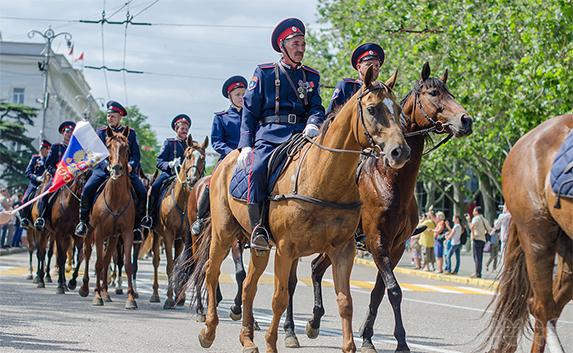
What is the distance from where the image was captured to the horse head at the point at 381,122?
26.9 feet

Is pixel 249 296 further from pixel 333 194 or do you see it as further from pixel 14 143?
pixel 14 143

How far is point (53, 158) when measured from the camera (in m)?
20.7

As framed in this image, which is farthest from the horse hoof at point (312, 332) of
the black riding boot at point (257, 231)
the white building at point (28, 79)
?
the white building at point (28, 79)

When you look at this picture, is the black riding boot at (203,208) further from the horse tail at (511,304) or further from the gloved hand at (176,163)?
the horse tail at (511,304)

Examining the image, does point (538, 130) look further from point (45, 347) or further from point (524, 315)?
point (45, 347)

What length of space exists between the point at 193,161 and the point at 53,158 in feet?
17.6

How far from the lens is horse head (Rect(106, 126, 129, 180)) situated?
16.0 metres

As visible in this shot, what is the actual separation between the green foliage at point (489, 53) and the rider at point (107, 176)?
1082cm

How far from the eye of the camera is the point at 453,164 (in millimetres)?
54781

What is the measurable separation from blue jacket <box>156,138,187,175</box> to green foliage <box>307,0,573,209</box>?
987cm

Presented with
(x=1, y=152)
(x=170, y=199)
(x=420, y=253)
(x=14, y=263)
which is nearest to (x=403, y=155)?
(x=170, y=199)

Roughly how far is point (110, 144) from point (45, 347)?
5.95 metres

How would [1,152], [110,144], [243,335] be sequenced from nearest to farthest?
[243,335] → [110,144] → [1,152]

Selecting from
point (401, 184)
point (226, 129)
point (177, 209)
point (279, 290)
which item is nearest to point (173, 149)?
point (177, 209)
